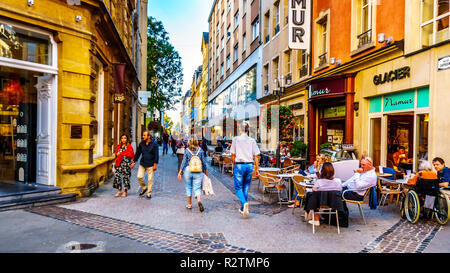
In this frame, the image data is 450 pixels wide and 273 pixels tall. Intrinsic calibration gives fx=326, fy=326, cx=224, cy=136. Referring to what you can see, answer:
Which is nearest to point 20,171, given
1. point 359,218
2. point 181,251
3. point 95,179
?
point 95,179

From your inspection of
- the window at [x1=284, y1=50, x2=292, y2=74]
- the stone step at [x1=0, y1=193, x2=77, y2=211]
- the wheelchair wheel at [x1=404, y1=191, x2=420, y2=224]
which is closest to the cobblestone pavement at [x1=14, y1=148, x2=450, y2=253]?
the wheelchair wheel at [x1=404, y1=191, x2=420, y2=224]

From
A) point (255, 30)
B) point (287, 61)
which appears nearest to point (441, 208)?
point (287, 61)

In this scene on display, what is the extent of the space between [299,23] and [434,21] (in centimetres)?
717

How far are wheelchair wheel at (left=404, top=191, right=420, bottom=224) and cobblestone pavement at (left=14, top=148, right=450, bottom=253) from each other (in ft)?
0.50

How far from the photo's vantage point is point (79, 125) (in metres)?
8.23

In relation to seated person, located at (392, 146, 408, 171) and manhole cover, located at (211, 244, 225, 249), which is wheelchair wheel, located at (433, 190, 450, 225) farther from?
manhole cover, located at (211, 244, 225, 249)

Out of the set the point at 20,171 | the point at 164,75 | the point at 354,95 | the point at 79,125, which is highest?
the point at 164,75

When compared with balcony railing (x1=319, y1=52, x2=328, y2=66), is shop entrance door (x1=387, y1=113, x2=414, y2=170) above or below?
below

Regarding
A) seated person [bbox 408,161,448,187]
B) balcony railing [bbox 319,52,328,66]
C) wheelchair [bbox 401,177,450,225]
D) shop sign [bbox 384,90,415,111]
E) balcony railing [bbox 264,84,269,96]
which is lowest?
wheelchair [bbox 401,177,450,225]

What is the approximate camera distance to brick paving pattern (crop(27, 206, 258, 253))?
15.4 ft

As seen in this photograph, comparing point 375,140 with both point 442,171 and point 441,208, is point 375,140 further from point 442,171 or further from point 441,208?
point 441,208

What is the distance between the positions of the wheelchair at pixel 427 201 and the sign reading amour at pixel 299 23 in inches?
399
